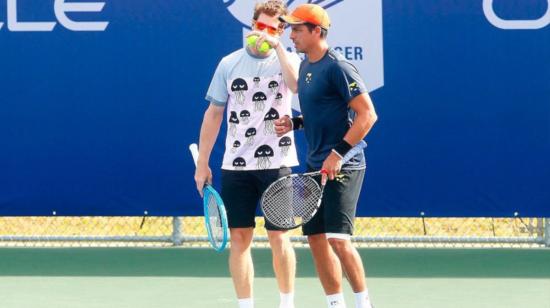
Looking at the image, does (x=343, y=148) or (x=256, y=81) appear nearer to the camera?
(x=343, y=148)

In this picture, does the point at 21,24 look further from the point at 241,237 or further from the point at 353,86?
the point at 353,86

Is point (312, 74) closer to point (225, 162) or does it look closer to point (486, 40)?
point (225, 162)

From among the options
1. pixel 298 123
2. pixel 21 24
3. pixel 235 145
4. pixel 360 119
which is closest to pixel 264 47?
pixel 298 123

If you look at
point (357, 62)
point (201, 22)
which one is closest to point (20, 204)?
point (201, 22)

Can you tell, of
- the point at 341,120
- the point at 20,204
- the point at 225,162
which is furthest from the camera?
the point at 20,204

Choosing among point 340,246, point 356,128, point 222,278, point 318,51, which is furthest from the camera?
point 222,278

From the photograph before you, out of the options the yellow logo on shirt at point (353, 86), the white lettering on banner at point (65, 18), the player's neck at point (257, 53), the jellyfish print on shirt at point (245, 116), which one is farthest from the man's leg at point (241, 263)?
the white lettering on banner at point (65, 18)

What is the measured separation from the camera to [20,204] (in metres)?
8.41

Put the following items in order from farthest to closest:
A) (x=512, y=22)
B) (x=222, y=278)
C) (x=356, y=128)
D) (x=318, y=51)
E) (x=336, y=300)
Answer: (x=512, y=22) → (x=222, y=278) → (x=336, y=300) → (x=318, y=51) → (x=356, y=128)

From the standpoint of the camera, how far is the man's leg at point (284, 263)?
19.6 ft

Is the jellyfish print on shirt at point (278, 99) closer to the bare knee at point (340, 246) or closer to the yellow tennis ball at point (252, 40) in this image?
the yellow tennis ball at point (252, 40)

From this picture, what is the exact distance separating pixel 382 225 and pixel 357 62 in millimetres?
2820

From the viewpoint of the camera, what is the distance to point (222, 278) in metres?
7.58

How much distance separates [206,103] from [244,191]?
2.35 meters
